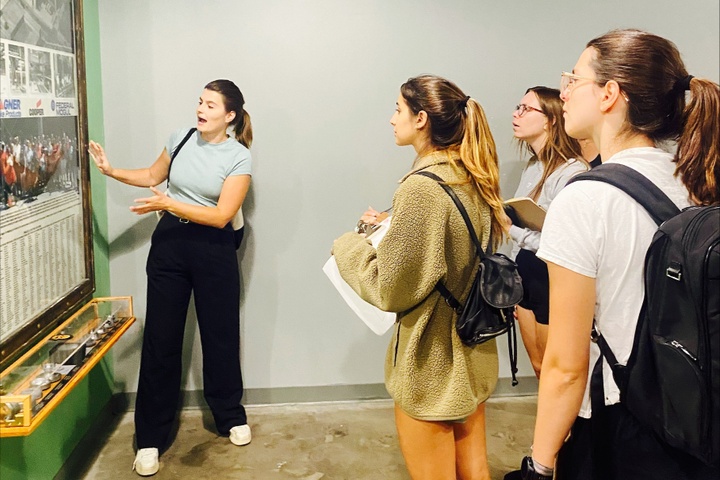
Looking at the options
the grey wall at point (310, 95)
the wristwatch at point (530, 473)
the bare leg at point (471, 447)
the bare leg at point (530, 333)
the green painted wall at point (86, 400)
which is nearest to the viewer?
the wristwatch at point (530, 473)

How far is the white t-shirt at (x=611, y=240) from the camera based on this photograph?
1.17 m

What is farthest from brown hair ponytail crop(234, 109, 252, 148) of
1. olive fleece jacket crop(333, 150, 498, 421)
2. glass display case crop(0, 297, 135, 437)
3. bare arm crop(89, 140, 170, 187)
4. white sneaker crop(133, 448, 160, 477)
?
white sneaker crop(133, 448, 160, 477)

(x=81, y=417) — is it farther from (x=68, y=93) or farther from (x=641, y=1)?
(x=641, y=1)

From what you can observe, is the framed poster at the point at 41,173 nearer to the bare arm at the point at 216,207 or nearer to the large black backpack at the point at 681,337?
the bare arm at the point at 216,207

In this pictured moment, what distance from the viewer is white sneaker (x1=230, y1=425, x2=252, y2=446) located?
2.99 m

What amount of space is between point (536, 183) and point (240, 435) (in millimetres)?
1685

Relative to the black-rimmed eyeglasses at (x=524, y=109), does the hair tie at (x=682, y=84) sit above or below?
below

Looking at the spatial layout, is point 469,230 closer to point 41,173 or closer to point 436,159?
point 436,159

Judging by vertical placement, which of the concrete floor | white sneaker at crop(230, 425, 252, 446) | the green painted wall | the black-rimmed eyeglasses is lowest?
the concrete floor

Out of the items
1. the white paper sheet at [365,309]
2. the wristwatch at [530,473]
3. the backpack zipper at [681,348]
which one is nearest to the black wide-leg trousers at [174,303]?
the white paper sheet at [365,309]

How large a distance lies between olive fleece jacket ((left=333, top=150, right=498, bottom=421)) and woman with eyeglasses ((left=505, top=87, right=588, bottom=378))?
2.13ft

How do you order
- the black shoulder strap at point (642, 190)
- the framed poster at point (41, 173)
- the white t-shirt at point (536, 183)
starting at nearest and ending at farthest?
the black shoulder strap at point (642, 190)
the framed poster at point (41, 173)
the white t-shirt at point (536, 183)

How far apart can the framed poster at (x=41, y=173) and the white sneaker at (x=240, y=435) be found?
Result: 888 millimetres

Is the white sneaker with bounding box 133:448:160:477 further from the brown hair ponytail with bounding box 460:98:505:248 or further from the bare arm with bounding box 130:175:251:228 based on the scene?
the brown hair ponytail with bounding box 460:98:505:248
